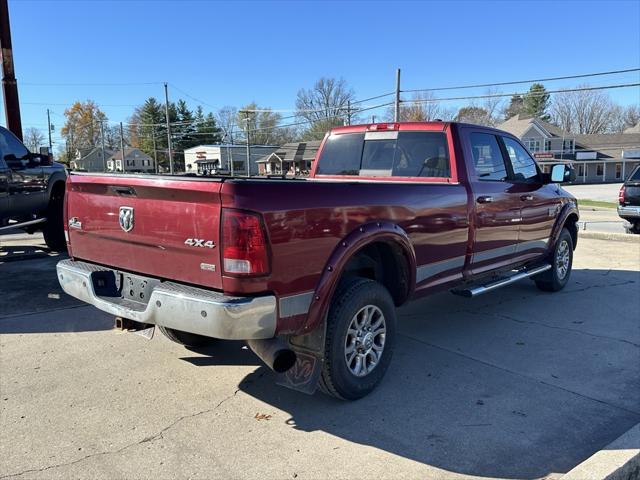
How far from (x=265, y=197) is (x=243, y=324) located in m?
0.74

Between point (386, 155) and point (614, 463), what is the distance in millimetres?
3499

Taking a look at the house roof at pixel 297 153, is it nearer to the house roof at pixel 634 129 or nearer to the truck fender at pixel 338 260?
the truck fender at pixel 338 260

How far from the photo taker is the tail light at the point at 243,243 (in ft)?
9.53

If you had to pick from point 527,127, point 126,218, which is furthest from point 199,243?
point 527,127

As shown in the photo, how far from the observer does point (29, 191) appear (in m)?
8.00

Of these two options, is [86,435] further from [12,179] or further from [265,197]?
[12,179]

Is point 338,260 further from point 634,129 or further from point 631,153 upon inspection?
point 634,129

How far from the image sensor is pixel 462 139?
5.06 meters

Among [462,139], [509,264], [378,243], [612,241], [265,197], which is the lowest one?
[612,241]

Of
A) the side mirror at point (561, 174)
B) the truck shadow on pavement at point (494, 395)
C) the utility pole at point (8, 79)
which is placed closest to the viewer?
the truck shadow on pavement at point (494, 395)

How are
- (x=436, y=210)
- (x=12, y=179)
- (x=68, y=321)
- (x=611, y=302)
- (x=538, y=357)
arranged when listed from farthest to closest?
1. (x=12, y=179)
2. (x=611, y=302)
3. (x=68, y=321)
4. (x=538, y=357)
5. (x=436, y=210)

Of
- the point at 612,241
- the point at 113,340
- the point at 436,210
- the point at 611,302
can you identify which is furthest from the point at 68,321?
the point at 612,241

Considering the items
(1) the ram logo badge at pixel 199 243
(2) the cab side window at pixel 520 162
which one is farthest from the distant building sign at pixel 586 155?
(1) the ram logo badge at pixel 199 243

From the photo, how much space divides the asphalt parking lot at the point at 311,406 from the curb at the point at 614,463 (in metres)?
0.18
